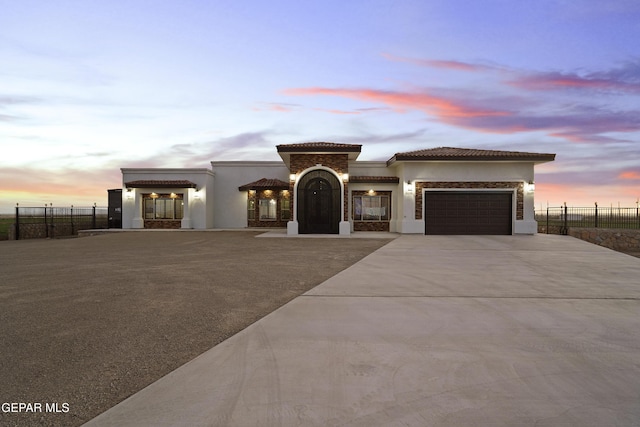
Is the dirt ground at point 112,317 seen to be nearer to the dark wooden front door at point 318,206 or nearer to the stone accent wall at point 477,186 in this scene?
the dark wooden front door at point 318,206

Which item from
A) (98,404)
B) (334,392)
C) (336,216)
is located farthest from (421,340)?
(336,216)

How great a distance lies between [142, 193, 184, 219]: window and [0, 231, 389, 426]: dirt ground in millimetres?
15266

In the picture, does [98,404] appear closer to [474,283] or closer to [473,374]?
[473,374]

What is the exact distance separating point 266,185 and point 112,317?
21.7 meters

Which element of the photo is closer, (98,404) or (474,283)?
(98,404)

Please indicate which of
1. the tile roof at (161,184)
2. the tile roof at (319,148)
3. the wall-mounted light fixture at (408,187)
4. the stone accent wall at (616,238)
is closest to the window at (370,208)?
the wall-mounted light fixture at (408,187)

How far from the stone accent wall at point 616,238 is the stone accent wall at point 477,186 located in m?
3.93

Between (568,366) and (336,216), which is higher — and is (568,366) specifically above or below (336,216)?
below

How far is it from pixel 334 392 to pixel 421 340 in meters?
1.63

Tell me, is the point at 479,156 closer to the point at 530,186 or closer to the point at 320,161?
→ the point at 530,186

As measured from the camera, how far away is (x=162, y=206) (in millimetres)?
26609

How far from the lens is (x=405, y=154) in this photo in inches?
822

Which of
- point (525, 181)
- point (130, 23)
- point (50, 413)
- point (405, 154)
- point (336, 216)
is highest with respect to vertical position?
point (130, 23)

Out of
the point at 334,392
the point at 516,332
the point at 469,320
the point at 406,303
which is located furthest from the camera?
the point at 406,303
